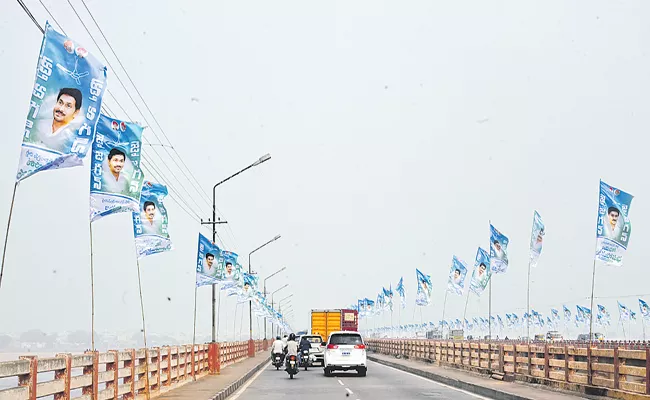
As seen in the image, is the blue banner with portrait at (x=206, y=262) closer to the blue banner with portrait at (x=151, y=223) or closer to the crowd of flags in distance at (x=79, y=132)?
the blue banner with portrait at (x=151, y=223)

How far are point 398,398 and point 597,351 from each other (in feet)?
18.4

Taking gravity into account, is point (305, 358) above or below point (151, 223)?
below

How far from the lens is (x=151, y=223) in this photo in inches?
875

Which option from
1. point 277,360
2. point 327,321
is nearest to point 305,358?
point 277,360

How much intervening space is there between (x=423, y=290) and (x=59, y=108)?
58673mm

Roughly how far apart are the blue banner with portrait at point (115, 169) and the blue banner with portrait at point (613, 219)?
1947 cm

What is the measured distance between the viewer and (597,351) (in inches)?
854

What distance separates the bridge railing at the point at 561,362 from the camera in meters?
19.6

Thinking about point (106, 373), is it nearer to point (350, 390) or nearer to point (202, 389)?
point (202, 389)

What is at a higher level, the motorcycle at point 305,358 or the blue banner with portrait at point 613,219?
the blue banner with portrait at point 613,219

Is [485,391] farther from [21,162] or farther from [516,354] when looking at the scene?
[21,162]

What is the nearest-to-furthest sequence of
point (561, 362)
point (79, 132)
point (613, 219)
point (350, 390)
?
point (79, 132) < point (561, 362) < point (350, 390) < point (613, 219)

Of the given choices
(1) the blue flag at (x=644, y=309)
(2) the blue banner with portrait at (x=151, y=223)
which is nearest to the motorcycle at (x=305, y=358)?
(2) the blue banner with portrait at (x=151, y=223)

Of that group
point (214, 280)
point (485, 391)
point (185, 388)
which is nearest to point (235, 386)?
point (185, 388)
